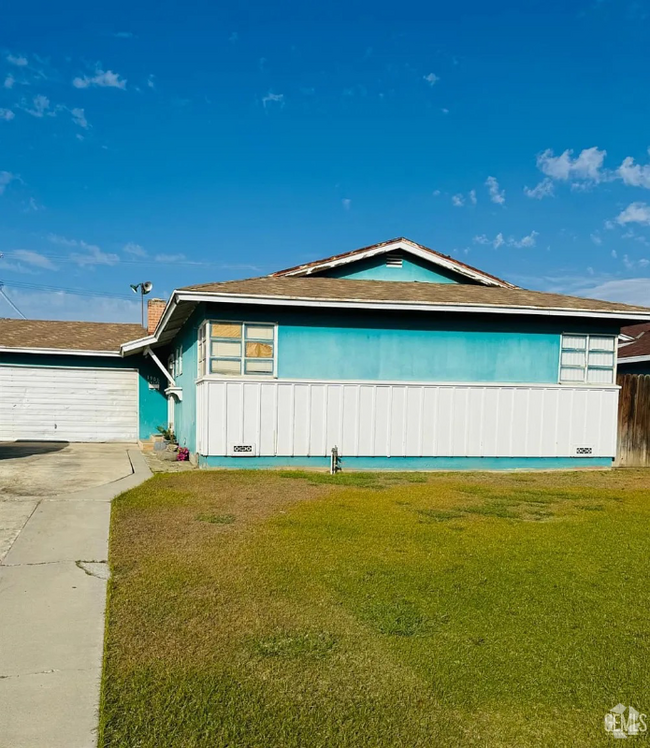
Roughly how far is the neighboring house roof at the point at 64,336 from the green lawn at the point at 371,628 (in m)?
12.3

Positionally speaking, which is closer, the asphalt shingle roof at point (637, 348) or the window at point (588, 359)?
the window at point (588, 359)

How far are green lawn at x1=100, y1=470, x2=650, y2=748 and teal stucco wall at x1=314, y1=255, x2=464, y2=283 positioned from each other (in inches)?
350

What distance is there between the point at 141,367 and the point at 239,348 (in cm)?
875

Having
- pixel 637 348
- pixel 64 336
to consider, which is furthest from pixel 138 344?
pixel 637 348

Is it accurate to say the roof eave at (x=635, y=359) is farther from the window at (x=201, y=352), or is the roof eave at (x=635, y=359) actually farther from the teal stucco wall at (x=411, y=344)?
the window at (x=201, y=352)

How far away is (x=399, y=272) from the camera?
53.0 feet

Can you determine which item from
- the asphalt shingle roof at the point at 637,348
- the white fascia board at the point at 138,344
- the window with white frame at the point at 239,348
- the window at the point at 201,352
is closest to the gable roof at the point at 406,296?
the window with white frame at the point at 239,348

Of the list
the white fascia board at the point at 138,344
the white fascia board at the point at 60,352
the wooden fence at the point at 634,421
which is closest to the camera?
the wooden fence at the point at 634,421

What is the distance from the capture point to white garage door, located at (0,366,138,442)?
19094 millimetres


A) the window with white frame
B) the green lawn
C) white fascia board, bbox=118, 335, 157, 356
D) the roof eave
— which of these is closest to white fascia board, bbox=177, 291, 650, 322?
the window with white frame

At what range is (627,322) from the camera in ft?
43.5

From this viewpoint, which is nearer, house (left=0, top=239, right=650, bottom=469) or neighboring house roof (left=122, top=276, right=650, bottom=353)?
neighboring house roof (left=122, top=276, right=650, bottom=353)

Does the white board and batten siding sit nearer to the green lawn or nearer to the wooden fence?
the wooden fence

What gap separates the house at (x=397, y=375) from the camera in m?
12.0
